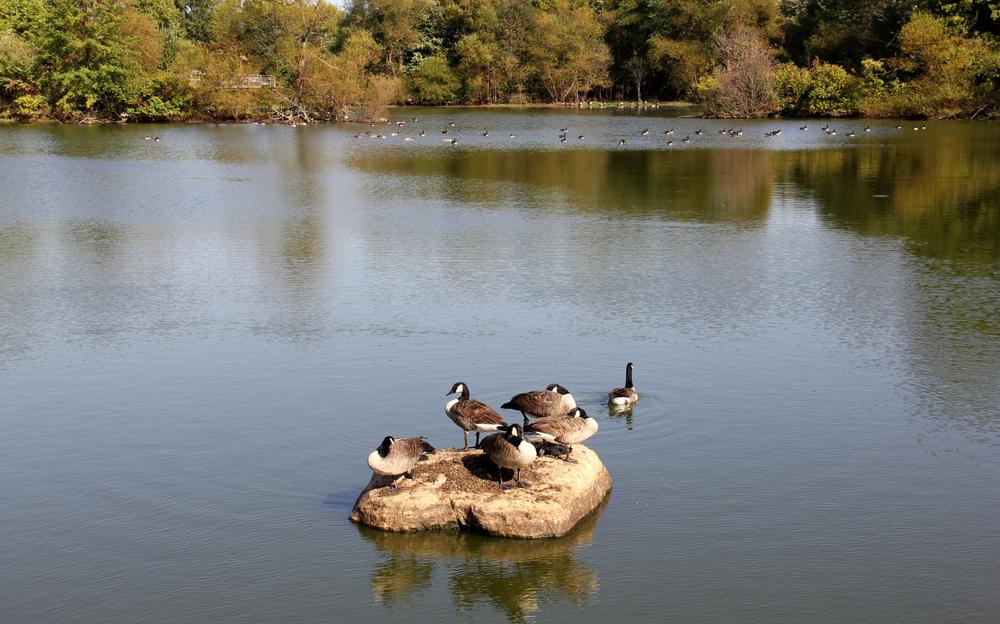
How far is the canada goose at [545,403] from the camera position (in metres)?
11.4

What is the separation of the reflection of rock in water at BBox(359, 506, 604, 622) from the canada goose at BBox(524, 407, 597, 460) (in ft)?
3.08

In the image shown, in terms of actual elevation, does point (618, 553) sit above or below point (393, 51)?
below

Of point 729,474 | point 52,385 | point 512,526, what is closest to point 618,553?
point 512,526

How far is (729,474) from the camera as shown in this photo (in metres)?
11.2

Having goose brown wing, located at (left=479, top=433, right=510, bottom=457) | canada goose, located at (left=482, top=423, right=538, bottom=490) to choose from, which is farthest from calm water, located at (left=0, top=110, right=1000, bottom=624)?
goose brown wing, located at (left=479, top=433, right=510, bottom=457)

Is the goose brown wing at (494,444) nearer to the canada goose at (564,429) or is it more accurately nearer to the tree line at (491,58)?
the canada goose at (564,429)

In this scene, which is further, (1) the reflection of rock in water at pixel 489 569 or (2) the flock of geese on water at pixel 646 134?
(2) the flock of geese on water at pixel 646 134

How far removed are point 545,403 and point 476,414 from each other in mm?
975

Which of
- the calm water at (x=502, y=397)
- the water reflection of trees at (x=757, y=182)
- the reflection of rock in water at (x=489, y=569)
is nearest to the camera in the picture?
the reflection of rock in water at (x=489, y=569)

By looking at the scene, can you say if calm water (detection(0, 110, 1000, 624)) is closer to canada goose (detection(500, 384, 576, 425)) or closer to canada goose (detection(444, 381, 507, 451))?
canada goose (detection(500, 384, 576, 425))

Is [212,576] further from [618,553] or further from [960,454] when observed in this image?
[960,454]

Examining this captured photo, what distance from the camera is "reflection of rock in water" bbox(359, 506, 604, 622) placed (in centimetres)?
877

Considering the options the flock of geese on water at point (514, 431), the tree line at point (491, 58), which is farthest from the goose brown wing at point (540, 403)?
the tree line at point (491, 58)

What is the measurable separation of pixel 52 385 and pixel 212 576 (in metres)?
6.21
